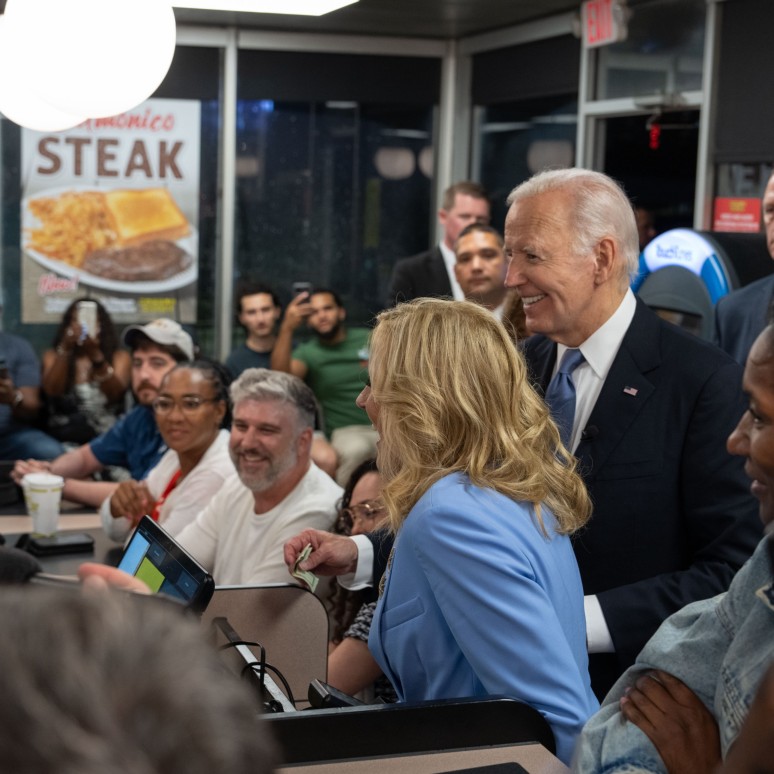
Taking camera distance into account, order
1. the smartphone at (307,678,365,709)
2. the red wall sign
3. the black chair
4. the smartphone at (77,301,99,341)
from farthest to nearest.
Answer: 1. the smartphone at (77,301,99,341)
2. the red wall sign
3. the smartphone at (307,678,365,709)
4. the black chair

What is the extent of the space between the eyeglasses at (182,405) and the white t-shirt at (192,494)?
123 millimetres

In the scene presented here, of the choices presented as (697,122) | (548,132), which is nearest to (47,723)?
(697,122)

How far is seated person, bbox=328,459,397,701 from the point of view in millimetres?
2482

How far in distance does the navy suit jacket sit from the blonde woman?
146 centimetres

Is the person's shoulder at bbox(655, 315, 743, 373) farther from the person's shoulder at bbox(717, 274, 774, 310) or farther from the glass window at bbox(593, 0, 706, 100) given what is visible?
the glass window at bbox(593, 0, 706, 100)

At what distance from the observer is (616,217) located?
7.36ft

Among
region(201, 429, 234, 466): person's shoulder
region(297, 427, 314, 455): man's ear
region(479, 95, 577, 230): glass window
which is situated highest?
region(479, 95, 577, 230): glass window

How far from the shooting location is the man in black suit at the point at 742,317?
3092mm

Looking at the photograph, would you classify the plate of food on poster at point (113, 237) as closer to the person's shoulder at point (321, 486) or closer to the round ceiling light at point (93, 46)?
the person's shoulder at point (321, 486)

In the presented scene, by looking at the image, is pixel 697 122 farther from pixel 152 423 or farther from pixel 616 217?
pixel 616 217

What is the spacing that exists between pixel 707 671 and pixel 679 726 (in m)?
0.06

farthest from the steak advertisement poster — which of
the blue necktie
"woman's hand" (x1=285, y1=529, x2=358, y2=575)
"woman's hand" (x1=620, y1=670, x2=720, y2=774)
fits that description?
"woman's hand" (x1=620, y1=670, x2=720, y2=774)

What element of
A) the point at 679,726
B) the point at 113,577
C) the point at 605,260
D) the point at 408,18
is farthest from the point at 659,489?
the point at 408,18

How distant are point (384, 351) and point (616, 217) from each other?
2.29ft
